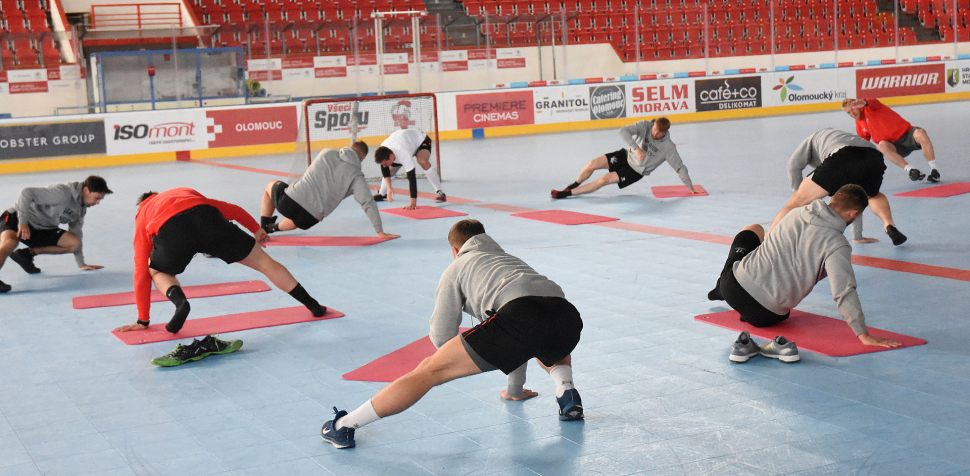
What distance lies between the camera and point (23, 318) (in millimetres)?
7090

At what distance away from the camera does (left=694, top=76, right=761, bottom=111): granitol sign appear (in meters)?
25.7

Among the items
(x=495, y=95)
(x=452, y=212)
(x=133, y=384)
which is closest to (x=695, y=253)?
(x=452, y=212)

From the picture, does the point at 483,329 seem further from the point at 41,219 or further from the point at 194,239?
the point at 41,219

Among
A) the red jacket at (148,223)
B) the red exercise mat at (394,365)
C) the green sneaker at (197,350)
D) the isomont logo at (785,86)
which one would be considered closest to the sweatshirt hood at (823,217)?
the red exercise mat at (394,365)

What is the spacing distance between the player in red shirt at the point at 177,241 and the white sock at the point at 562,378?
2.84 meters

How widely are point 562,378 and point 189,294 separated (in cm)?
436

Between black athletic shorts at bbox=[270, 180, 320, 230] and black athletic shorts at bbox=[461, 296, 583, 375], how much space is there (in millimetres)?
6397

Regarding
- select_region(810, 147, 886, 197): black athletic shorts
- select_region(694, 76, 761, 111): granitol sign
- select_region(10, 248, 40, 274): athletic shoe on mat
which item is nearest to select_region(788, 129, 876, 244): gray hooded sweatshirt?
select_region(810, 147, 886, 197): black athletic shorts

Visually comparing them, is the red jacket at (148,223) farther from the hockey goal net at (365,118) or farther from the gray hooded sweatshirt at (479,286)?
the hockey goal net at (365,118)

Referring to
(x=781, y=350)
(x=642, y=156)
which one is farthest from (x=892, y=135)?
(x=781, y=350)

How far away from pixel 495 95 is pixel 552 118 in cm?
171

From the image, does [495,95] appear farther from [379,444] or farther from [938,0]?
[379,444]

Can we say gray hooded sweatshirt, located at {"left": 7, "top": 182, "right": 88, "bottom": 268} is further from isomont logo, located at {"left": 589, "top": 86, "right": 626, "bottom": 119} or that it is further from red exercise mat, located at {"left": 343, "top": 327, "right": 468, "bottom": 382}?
isomont logo, located at {"left": 589, "top": 86, "right": 626, "bottom": 119}

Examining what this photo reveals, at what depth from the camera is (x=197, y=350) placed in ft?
18.8
